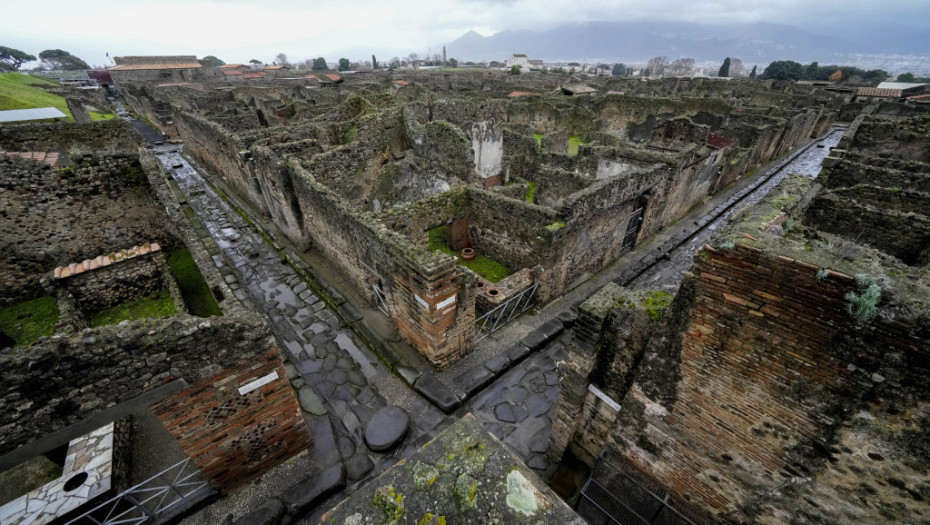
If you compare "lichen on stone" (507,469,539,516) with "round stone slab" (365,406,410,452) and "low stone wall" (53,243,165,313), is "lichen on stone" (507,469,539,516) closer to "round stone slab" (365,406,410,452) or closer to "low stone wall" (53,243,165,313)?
"round stone slab" (365,406,410,452)

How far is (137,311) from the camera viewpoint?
8.62 m

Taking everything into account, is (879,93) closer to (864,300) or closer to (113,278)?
(864,300)

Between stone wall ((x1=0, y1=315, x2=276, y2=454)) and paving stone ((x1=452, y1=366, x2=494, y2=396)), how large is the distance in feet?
14.6

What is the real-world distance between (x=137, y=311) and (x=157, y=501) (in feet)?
16.1

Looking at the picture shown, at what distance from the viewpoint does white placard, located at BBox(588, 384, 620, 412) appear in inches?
208

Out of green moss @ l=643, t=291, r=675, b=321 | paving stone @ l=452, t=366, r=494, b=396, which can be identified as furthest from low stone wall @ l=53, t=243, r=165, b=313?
green moss @ l=643, t=291, r=675, b=321

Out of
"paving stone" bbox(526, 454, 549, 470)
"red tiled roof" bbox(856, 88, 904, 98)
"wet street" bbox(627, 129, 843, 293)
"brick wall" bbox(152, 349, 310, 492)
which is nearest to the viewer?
→ "brick wall" bbox(152, 349, 310, 492)

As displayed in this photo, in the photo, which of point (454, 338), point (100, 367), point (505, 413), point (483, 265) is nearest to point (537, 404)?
point (505, 413)

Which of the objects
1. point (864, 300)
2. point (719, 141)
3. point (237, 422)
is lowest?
point (237, 422)

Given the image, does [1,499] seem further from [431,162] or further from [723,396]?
[431,162]

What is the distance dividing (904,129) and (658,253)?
1318cm

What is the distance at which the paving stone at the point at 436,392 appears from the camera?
24.2ft

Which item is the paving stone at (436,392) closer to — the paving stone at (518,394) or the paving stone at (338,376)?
the paving stone at (518,394)

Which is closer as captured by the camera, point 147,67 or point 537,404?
point 537,404
